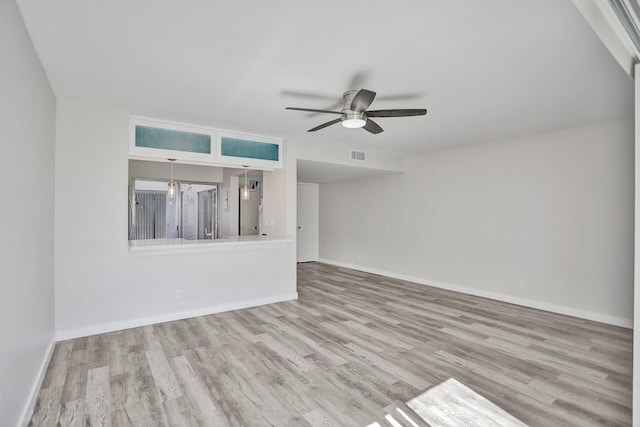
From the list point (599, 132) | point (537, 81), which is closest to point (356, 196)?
point (599, 132)

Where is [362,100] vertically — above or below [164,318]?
above

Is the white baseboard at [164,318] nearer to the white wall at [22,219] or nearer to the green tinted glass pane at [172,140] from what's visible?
the white wall at [22,219]

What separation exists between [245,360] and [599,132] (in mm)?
4828

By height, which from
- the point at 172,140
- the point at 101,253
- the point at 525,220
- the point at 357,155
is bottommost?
the point at 101,253

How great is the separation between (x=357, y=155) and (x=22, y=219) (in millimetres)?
4494

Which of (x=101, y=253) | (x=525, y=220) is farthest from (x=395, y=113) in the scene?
(x=101, y=253)

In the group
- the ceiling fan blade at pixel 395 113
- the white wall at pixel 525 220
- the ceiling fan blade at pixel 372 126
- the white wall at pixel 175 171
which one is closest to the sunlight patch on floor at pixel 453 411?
the ceiling fan blade at pixel 395 113

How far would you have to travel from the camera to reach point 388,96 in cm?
313

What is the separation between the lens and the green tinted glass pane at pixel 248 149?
14.6ft

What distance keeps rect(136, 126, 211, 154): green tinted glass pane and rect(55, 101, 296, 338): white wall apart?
0.21m

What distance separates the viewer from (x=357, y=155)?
562 cm

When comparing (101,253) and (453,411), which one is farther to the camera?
(101,253)

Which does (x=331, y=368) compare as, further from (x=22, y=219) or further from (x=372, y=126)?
(x=22, y=219)

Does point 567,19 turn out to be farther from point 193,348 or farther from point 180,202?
point 180,202
